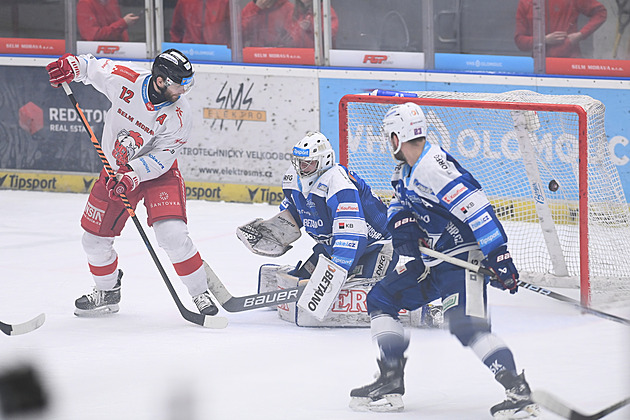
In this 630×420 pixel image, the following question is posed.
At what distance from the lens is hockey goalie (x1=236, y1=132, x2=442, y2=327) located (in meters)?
4.48

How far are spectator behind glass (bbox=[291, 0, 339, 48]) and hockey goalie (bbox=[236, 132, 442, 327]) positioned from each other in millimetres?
3167

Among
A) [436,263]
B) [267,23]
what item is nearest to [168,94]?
[436,263]

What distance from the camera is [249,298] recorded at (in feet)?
16.4

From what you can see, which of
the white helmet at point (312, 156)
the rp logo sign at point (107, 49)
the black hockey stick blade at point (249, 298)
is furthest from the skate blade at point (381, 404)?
the rp logo sign at point (107, 49)

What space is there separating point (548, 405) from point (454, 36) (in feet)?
15.6

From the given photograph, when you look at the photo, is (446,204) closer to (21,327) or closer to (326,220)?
(326,220)

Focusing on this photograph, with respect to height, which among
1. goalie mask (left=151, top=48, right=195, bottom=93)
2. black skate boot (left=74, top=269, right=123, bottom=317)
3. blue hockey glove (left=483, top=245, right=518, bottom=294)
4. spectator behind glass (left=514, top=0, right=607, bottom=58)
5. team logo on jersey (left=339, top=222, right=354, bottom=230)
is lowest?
black skate boot (left=74, top=269, right=123, bottom=317)

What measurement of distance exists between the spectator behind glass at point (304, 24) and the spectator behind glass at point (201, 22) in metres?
0.58

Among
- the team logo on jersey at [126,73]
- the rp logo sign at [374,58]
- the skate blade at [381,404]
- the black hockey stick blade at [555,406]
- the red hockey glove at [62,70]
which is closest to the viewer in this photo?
the black hockey stick blade at [555,406]

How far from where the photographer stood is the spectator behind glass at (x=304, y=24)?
7.91 metres

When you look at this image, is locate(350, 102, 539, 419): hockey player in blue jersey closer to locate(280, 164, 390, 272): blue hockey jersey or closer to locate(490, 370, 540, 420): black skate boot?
locate(490, 370, 540, 420): black skate boot

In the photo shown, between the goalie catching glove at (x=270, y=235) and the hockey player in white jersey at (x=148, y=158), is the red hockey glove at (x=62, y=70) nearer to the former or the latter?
the hockey player in white jersey at (x=148, y=158)

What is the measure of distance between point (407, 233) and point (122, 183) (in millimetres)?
1657

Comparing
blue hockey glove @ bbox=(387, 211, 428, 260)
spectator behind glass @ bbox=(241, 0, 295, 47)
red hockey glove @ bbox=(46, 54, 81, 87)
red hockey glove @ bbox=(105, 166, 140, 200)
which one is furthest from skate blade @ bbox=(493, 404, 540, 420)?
spectator behind glass @ bbox=(241, 0, 295, 47)
